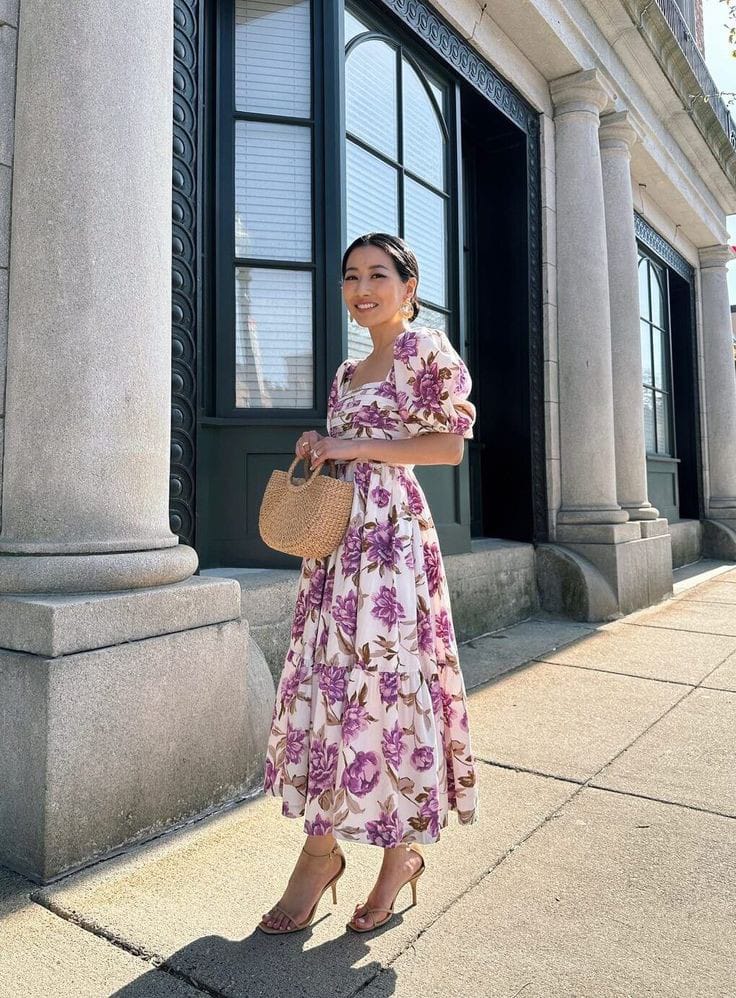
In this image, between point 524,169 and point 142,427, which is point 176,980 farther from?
point 524,169

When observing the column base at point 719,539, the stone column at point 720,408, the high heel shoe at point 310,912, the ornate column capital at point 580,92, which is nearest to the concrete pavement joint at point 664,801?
the high heel shoe at point 310,912

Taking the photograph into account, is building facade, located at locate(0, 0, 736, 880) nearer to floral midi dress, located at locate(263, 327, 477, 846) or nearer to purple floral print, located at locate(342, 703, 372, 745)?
floral midi dress, located at locate(263, 327, 477, 846)

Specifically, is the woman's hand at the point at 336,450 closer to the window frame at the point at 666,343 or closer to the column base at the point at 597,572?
the column base at the point at 597,572

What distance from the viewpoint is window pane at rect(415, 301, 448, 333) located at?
5.64 metres

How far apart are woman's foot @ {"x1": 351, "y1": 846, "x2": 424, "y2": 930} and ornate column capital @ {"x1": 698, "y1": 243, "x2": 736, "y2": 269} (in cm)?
1271

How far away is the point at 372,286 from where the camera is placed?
212cm

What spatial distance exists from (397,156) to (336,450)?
163 inches

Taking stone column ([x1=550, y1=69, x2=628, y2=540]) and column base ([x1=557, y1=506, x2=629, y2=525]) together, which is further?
stone column ([x1=550, y1=69, x2=628, y2=540])

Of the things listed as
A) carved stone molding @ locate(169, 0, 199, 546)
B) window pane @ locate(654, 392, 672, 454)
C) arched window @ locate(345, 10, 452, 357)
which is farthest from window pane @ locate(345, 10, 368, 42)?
window pane @ locate(654, 392, 672, 454)

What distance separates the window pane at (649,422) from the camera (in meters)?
10.6

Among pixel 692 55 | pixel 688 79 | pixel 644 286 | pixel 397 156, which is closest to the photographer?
pixel 397 156

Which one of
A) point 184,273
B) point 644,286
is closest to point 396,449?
point 184,273

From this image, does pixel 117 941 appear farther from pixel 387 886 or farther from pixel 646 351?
pixel 646 351

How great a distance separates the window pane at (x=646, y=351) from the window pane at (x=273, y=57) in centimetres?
743
